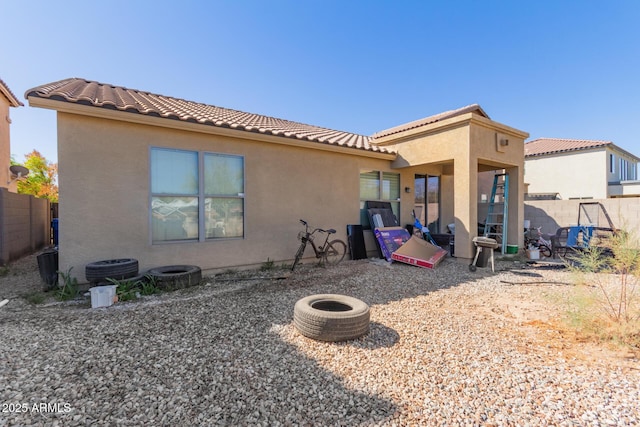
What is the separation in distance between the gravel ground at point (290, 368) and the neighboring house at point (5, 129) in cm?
1073

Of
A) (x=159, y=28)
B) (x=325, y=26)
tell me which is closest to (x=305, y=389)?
(x=159, y=28)

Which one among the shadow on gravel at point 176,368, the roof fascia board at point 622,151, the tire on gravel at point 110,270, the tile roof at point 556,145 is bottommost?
the shadow on gravel at point 176,368

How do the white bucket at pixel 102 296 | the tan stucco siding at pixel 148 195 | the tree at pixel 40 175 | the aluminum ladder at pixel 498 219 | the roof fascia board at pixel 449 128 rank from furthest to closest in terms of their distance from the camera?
the tree at pixel 40 175 < the aluminum ladder at pixel 498 219 < the roof fascia board at pixel 449 128 < the tan stucco siding at pixel 148 195 < the white bucket at pixel 102 296

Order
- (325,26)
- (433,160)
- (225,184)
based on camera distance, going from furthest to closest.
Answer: (325,26) → (433,160) → (225,184)

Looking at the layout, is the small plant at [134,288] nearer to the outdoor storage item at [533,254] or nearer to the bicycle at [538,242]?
the outdoor storage item at [533,254]

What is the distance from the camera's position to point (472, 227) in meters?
6.97

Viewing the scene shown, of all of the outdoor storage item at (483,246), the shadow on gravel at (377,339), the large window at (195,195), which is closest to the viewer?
the shadow on gravel at (377,339)

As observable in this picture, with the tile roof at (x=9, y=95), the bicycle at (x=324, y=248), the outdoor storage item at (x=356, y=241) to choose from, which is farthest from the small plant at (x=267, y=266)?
the tile roof at (x=9, y=95)

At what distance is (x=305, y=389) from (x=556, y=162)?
24582 mm

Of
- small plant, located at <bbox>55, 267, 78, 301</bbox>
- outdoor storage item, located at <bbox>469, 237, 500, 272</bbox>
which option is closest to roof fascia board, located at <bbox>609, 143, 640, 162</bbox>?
outdoor storage item, located at <bbox>469, 237, 500, 272</bbox>

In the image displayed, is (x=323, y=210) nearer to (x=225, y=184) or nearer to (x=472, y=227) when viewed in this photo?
(x=225, y=184)

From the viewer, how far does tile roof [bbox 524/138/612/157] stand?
59.0 ft

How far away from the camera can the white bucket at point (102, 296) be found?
396cm

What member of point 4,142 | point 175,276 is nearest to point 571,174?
point 175,276
